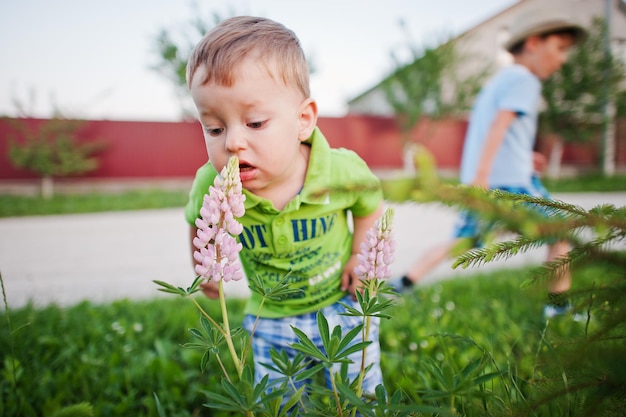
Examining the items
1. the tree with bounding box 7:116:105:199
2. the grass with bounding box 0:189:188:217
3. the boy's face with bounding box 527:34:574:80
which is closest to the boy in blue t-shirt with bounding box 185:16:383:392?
the boy's face with bounding box 527:34:574:80

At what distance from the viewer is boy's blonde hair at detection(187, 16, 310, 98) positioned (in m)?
1.15

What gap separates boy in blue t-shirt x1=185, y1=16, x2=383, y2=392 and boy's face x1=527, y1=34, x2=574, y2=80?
201 cm

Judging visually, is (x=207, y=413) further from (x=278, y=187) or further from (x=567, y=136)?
(x=567, y=136)

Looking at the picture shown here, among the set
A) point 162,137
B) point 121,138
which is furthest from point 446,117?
point 121,138

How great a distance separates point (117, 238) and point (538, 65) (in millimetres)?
5958

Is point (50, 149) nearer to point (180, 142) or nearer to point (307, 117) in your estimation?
point (180, 142)

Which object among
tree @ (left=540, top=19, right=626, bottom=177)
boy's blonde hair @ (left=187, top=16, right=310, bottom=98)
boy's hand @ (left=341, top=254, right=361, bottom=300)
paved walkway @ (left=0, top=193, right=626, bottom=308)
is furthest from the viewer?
tree @ (left=540, top=19, right=626, bottom=177)

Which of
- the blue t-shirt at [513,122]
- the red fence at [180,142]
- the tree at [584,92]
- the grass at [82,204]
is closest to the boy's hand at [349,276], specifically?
the blue t-shirt at [513,122]

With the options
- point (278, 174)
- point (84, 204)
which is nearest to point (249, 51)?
point (278, 174)

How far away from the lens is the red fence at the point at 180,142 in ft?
49.4

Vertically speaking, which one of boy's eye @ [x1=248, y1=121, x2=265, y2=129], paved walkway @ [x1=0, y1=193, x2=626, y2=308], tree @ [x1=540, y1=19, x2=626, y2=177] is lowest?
paved walkway @ [x1=0, y1=193, x2=626, y2=308]

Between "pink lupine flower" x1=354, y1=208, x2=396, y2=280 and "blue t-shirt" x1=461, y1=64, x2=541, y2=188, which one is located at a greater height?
"blue t-shirt" x1=461, y1=64, x2=541, y2=188

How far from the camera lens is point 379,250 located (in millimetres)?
1064

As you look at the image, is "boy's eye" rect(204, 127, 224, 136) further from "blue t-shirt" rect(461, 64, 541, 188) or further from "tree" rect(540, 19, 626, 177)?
"tree" rect(540, 19, 626, 177)
